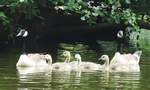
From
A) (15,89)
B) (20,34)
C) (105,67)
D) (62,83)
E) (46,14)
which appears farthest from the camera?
(46,14)

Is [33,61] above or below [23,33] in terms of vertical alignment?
below

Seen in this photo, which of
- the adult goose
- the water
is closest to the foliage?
the water

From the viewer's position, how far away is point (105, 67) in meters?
20.0

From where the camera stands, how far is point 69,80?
1688cm

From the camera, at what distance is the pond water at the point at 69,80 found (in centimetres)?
1545

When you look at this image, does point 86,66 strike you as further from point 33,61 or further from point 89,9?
point 89,9

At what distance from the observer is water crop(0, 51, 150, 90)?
15445 mm

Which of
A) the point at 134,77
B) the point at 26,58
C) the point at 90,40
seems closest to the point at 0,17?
the point at 26,58

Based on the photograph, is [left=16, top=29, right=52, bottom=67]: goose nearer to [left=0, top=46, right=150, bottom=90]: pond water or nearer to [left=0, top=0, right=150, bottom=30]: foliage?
[left=0, top=46, right=150, bottom=90]: pond water

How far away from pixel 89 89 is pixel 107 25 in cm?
1385

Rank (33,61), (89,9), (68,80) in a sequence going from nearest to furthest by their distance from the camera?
(68,80) < (33,61) < (89,9)

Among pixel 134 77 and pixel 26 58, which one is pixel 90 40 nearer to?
pixel 26 58

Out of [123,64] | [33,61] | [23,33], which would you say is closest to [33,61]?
[33,61]

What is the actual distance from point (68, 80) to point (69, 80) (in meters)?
0.03
